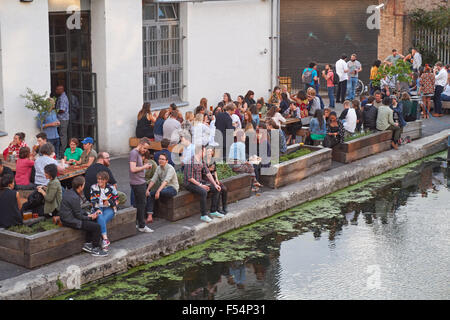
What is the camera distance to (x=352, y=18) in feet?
96.1

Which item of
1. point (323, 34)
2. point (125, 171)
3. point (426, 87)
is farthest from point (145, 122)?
point (323, 34)

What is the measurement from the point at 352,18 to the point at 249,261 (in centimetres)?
1938

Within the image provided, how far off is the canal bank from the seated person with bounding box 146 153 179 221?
0.46 meters

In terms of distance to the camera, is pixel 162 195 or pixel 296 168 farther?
pixel 296 168

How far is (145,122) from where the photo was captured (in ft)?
56.5

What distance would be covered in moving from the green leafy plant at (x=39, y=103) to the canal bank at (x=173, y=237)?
4368 millimetres

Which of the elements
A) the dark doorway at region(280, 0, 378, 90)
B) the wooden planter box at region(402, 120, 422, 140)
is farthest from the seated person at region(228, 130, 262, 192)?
the dark doorway at region(280, 0, 378, 90)

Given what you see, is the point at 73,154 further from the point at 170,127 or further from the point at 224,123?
the point at 224,123

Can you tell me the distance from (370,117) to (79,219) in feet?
32.7

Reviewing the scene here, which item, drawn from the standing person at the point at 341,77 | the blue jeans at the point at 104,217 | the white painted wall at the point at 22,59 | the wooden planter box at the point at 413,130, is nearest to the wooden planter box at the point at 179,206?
the blue jeans at the point at 104,217

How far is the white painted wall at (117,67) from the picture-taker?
1694 cm
